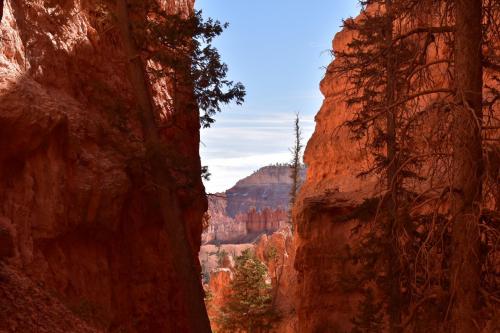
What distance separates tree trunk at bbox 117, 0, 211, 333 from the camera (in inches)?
424

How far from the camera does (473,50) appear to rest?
6160 millimetres

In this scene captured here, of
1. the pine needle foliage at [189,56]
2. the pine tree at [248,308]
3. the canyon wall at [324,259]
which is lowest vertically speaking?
the pine tree at [248,308]

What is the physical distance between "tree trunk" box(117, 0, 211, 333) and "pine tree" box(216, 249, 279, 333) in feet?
72.9

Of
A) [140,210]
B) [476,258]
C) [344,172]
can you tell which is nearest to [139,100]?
[140,210]

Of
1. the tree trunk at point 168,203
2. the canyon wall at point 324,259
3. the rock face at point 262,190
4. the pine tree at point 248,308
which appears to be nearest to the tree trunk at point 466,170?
the tree trunk at point 168,203

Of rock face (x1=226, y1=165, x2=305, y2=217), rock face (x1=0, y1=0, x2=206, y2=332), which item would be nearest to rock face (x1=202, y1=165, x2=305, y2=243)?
rock face (x1=226, y1=165, x2=305, y2=217)

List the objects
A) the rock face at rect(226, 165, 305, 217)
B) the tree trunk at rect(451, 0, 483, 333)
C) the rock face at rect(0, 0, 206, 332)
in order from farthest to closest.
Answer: the rock face at rect(226, 165, 305, 217)
the rock face at rect(0, 0, 206, 332)
the tree trunk at rect(451, 0, 483, 333)

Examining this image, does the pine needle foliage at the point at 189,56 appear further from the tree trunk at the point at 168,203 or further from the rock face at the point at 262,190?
the rock face at the point at 262,190

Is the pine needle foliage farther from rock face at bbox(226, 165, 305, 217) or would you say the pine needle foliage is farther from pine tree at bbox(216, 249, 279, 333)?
rock face at bbox(226, 165, 305, 217)

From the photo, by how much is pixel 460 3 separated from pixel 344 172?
2234cm

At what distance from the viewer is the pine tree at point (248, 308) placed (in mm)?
32469

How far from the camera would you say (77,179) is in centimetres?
1226

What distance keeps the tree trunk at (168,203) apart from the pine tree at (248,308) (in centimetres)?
2223

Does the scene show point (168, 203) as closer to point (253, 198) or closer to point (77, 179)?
point (77, 179)
